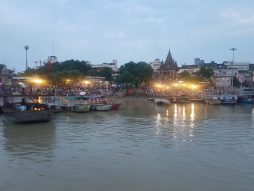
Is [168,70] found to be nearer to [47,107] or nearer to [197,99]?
[197,99]

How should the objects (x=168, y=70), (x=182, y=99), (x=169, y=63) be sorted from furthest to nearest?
(x=169, y=63) → (x=168, y=70) → (x=182, y=99)

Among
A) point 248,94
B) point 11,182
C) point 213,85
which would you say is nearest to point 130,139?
point 11,182

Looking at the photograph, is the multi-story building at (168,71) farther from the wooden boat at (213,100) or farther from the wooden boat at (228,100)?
the wooden boat at (228,100)

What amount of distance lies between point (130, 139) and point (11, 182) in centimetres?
1295

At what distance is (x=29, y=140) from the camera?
92.0 feet

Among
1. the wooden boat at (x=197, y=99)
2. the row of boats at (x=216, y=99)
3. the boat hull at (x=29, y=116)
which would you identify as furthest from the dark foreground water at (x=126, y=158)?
the wooden boat at (x=197, y=99)

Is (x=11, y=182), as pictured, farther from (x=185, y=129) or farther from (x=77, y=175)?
(x=185, y=129)

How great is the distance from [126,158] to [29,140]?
386 inches

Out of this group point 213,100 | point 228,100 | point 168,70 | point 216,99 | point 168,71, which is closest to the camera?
point 213,100

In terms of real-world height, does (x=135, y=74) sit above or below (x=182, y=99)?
above

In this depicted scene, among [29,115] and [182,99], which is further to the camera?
[182,99]

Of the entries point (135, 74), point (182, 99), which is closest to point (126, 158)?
point (182, 99)

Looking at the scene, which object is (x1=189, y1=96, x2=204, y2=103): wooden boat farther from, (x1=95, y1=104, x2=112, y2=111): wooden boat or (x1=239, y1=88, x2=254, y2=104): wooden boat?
(x1=95, y1=104, x2=112, y2=111): wooden boat

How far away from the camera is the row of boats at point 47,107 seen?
37.2 meters
